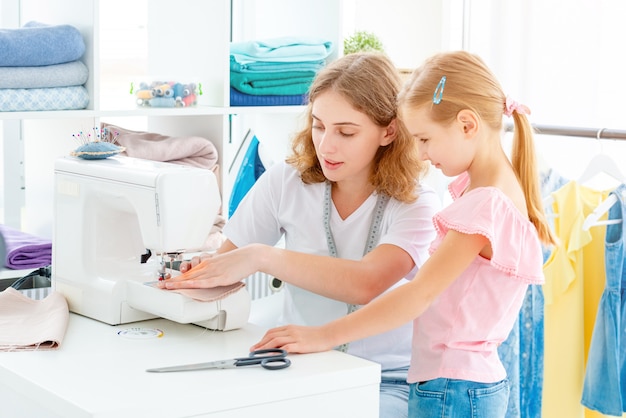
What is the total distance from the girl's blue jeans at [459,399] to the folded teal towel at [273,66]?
1146 mm

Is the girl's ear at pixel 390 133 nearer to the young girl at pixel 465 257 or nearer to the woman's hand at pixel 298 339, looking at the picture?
the young girl at pixel 465 257

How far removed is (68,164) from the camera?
67.4 inches

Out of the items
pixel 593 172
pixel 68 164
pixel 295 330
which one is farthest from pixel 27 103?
pixel 593 172

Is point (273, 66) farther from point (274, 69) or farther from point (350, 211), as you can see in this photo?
point (350, 211)

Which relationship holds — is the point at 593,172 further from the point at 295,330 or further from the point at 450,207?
the point at 295,330

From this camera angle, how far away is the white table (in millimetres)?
1246

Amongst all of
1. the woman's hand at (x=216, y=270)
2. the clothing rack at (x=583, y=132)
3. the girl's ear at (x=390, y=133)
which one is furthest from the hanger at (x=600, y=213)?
the woman's hand at (x=216, y=270)

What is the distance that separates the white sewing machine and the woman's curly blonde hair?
1.17 ft

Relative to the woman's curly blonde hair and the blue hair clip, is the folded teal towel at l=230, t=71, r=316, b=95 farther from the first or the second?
the blue hair clip

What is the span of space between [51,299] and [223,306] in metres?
0.37

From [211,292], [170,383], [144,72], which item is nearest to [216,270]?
[211,292]

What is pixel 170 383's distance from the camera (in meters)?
1.30

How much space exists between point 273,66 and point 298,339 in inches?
47.0

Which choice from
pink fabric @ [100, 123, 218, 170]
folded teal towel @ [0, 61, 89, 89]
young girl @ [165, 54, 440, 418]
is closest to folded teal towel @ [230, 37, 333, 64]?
pink fabric @ [100, 123, 218, 170]
